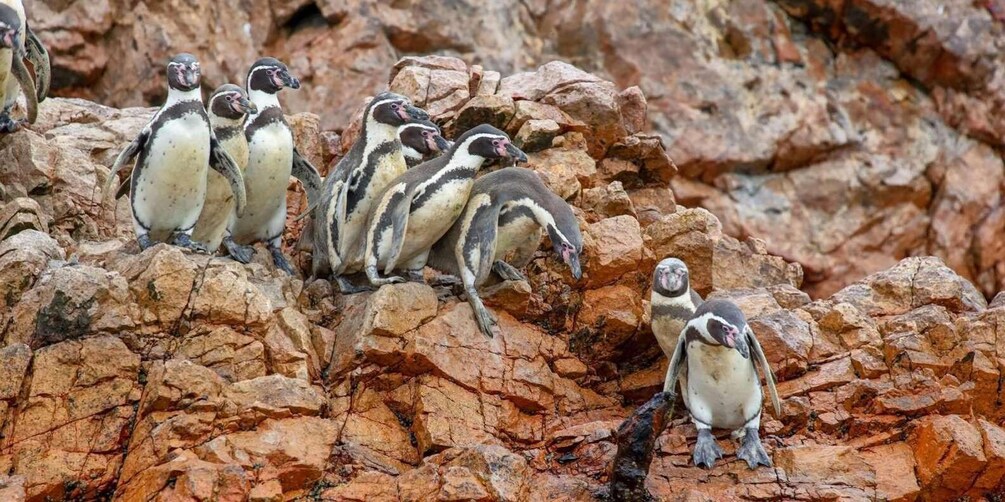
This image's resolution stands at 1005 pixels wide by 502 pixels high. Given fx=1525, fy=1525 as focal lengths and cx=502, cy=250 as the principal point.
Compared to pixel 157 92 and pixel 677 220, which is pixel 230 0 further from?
pixel 677 220

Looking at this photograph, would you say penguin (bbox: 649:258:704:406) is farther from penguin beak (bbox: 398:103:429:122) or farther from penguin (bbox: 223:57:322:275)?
penguin (bbox: 223:57:322:275)

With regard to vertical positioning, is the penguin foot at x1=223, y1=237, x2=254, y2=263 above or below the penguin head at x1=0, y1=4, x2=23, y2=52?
below

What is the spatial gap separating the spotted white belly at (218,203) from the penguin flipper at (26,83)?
7.29 feet

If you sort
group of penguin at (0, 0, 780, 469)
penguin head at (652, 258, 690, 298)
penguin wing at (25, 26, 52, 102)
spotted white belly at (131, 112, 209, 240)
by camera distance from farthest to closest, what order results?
penguin wing at (25, 26, 52, 102) < penguin head at (652, 258, 690, 298) < spotted white belly at (131, 112, 209, 240) < group of penguin at (0, 0, 780, 469)

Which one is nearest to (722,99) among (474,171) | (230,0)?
(230,0)

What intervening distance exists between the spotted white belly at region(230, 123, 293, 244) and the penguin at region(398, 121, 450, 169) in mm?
997

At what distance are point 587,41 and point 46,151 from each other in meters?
11.0

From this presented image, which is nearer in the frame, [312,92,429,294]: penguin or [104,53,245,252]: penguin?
[104,53,245,252]: penguin

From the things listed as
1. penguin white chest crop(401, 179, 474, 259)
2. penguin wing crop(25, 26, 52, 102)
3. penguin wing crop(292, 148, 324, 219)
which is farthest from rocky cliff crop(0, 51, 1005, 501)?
penguin wing crop(292, 148, 324, 219)

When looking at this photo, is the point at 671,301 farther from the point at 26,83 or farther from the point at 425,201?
the point at 26,83

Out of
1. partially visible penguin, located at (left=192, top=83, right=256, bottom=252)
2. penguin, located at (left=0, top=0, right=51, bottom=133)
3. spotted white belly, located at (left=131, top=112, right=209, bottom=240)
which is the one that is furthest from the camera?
partially visible penguin, located at (left=192, top=83, right=256, bottom=252)

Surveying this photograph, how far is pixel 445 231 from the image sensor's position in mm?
12758

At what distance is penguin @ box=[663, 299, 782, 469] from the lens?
1131 centimetres

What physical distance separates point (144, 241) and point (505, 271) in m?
2.96
